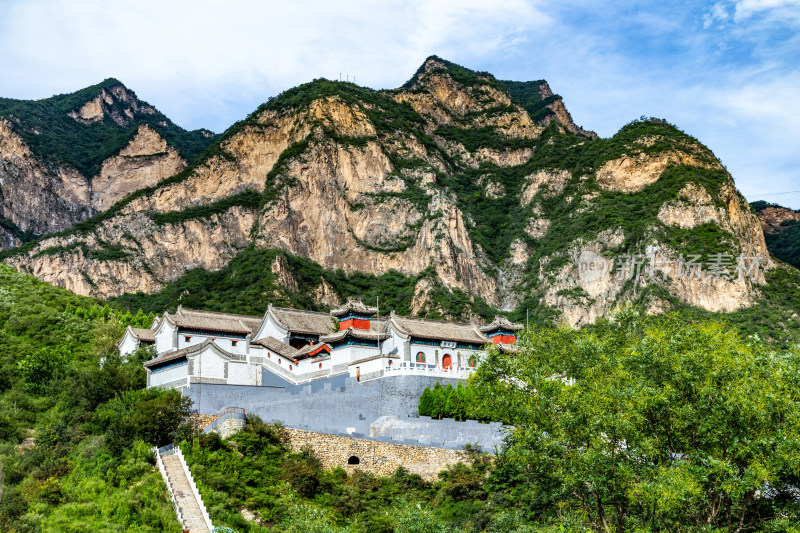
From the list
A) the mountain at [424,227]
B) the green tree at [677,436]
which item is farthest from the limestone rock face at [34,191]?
the green tree at [677,436]

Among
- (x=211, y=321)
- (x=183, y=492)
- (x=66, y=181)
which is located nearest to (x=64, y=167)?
(x=66, y=181)

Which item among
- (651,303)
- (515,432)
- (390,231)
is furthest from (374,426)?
(390,231)

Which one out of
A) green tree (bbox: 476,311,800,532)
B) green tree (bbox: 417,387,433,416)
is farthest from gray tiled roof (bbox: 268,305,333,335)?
green tree (bbox: 476,311,800,532)

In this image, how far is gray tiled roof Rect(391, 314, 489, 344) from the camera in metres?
61.0

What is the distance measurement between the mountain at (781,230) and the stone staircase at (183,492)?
133732mm

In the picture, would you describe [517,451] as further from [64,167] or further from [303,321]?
[64,167]

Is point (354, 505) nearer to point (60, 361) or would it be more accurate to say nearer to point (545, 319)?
point (60, 361)

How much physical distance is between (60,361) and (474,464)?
30.6 metres

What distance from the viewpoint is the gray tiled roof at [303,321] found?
2616 inches

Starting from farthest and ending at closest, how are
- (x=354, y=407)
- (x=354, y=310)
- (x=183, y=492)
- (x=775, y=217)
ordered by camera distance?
(x=775, y=217) → (x=354, y=310) → (x=354, y=407) → (x=183, y=492)

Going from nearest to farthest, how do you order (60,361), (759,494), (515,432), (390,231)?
(759,494) → (515,432) → (60,361) → (390,231)

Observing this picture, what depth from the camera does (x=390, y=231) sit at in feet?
467

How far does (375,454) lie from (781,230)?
5696 inches

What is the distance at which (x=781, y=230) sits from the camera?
556 feet
